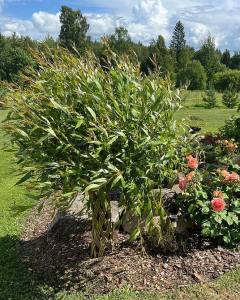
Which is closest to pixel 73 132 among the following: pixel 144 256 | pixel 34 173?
pixel 34 173

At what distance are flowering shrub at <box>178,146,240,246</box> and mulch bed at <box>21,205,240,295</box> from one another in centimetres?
20

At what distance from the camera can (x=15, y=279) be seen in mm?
4773

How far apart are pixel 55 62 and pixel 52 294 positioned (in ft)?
7.37

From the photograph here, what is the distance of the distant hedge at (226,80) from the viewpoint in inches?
1406

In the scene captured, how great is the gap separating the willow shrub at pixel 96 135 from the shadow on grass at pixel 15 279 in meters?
1.11

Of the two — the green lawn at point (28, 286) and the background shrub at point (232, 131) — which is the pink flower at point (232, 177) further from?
the background shrub at point (232, 131)

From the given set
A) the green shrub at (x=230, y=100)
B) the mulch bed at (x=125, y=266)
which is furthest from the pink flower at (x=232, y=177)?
the green shrub at (x=230, y=100)

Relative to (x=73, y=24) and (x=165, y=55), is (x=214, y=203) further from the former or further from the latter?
(x=73, y=24)

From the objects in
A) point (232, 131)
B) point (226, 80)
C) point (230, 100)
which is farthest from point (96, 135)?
point (226, 80)

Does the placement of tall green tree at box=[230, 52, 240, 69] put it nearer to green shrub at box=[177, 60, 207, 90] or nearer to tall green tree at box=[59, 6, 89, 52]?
tall green tree at box=[59, 6, 89, 52]

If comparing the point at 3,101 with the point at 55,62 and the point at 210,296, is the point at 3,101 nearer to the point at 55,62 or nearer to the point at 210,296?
the point at 55,62

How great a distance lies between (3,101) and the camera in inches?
172

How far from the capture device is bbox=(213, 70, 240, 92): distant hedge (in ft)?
117

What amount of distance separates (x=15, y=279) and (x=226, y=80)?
3427cm
